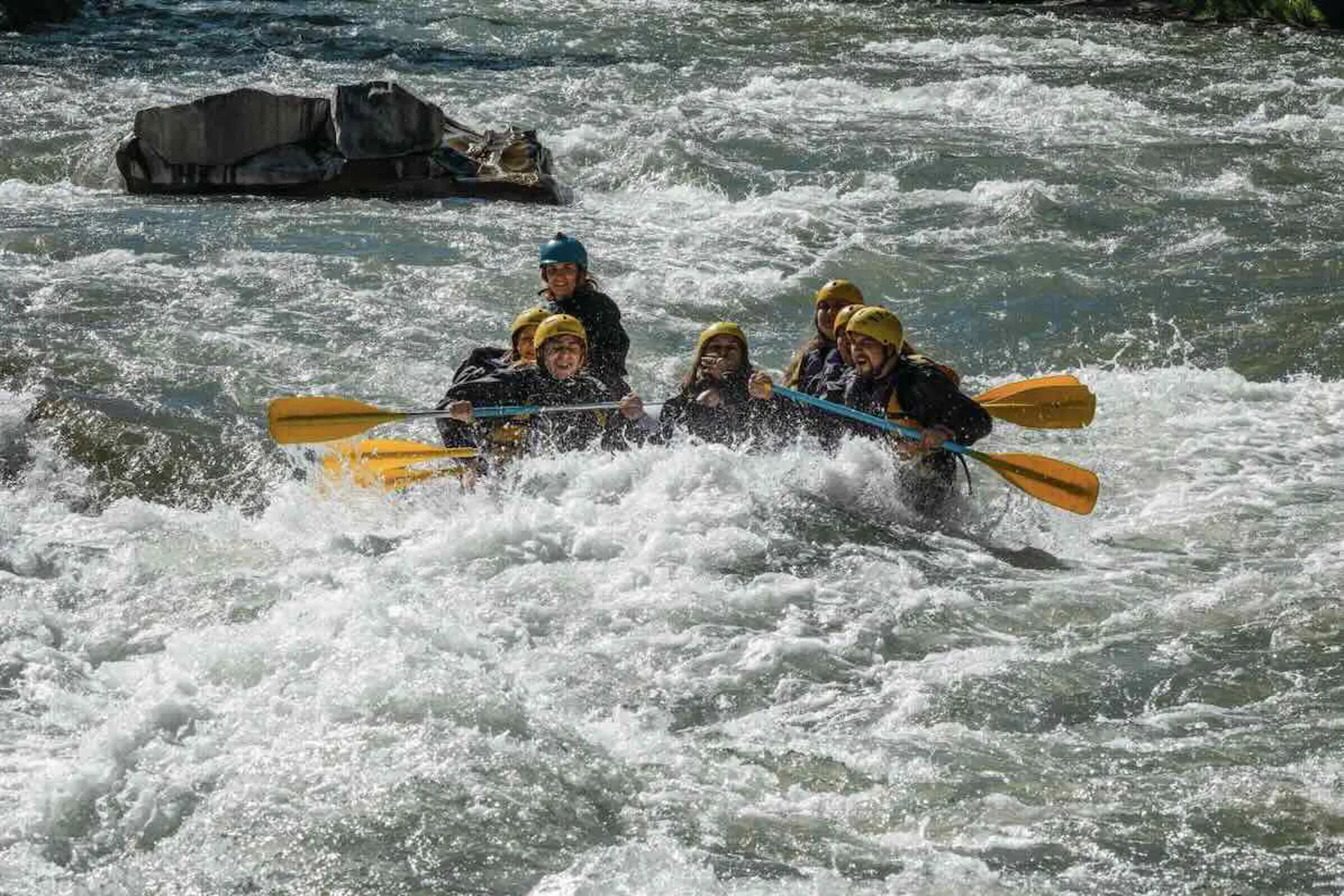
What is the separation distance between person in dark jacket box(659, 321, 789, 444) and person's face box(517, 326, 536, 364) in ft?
2.33

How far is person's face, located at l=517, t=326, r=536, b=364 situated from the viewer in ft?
25.6

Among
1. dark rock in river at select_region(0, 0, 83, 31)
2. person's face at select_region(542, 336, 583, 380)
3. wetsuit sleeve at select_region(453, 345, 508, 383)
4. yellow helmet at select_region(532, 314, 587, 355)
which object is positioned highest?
dark rock in river at select_region(0, 0, 83, 31)

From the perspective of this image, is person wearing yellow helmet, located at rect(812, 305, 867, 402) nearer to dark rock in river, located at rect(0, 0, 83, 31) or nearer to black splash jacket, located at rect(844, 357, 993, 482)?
black splash jacket, located at rect(844, 357, 993, 482)

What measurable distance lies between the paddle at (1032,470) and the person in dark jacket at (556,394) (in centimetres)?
80

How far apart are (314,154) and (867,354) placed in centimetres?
713

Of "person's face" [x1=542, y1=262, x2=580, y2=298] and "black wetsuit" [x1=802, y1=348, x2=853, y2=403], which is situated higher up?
"person's face" [x1=542, y1=262, x2=580, y2=298]

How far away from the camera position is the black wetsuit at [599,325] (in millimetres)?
8273

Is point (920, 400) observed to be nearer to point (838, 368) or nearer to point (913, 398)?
point (913, 398)

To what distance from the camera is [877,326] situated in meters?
7.38

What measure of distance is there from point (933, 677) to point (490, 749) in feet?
5.16

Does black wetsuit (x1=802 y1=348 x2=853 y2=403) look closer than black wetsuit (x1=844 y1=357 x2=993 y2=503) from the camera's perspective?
No

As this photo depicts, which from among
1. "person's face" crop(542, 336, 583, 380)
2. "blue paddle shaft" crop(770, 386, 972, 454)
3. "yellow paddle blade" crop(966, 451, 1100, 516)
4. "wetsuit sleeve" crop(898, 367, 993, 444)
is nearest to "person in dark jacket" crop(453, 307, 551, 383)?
"person's face" crop(542, 336, 583, 380)

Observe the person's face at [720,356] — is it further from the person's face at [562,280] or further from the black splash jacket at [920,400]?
the person's face at [562,280]

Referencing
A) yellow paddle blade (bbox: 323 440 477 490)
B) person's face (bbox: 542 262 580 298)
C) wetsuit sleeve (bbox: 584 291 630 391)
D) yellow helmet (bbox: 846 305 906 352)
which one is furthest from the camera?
person's face (bbox: 542 262 580 298)
